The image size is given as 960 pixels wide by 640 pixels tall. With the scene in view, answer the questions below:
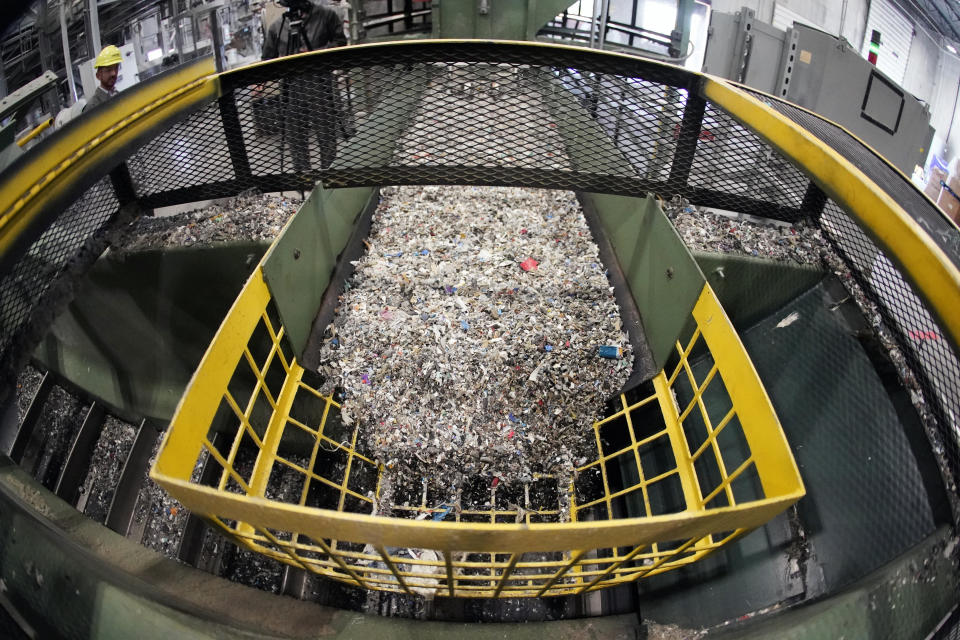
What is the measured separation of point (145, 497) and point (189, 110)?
1.50 meters

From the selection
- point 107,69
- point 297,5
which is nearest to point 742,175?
point 297,5

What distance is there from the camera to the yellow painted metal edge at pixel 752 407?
101 centimetres

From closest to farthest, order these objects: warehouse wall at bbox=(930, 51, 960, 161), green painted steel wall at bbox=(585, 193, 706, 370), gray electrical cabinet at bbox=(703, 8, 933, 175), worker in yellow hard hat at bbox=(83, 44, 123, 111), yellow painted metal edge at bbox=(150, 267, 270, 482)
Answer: yellow painted metal edge at bbox=(150, 267, 270, 482) < green painted steel wall at bbox=(585, 193, 706, 370) < worker in yellow hard hat at bbox=(83, 44, 123, 111) < gray electrical cabinet at bbox=(703, 8, 933, 175) < warehouse wall at bbox=(930, 51, 960, 161)

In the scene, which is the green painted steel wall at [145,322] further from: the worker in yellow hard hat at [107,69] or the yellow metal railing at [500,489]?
the worker in yellow hard hat at [107,69]

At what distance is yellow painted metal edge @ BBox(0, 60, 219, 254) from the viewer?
3.90 feet

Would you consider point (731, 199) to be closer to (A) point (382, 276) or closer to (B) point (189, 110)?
(A) point (382, 276)

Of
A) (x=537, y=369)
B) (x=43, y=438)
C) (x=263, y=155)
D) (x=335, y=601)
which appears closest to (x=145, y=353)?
(x=43, y=438)

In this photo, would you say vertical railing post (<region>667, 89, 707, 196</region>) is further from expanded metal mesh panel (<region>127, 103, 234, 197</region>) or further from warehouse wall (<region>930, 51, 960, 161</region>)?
warehouse wall (<region>930, 51, 960, 161</region>)

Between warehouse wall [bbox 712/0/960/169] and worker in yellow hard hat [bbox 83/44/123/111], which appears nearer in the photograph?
worker in yellow hard hat [bbox 83/44/123/111]

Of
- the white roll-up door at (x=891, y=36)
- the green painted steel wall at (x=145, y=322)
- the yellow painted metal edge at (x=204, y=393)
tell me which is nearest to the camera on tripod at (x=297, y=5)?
the green painted steel wall at (x=145, y=322)

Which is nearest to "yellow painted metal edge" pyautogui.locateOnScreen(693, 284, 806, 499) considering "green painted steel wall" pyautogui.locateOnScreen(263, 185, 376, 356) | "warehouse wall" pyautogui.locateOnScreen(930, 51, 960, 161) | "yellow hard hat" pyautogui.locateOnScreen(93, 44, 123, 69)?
"green painted steel wall" pyautogui.locateOnScreen(263, 185, 376, 356)

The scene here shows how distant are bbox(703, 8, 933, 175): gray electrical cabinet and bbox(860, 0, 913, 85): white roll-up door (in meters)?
3.39

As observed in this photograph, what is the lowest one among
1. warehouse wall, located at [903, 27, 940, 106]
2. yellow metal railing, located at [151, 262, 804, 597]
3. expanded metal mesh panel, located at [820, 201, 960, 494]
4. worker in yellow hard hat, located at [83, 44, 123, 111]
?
yellow metal railing, located at [151, 262, 804, 597]

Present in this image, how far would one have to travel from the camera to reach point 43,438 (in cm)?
198
